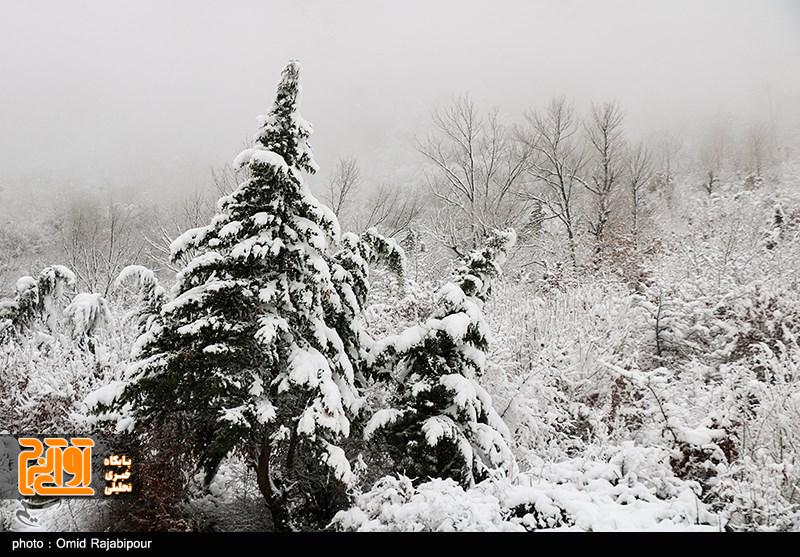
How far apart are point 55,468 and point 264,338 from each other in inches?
97.3

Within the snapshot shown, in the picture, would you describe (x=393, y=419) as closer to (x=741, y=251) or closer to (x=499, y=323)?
(x=499, y=323)

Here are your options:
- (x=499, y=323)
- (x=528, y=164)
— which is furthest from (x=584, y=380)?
(x=528, y=164)

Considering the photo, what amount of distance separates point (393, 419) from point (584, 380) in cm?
401

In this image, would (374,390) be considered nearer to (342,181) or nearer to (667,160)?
(342,181)

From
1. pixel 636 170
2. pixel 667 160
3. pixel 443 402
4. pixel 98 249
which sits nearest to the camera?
pixel 443 402

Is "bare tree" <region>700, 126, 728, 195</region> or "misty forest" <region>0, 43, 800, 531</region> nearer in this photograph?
"misty forest" <region>0, 43, 800, 531</region>

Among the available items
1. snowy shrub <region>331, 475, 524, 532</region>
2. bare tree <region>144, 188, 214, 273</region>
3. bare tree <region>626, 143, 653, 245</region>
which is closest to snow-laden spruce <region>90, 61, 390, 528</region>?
snowy shrub <region>331, 475, 524, 532</region>

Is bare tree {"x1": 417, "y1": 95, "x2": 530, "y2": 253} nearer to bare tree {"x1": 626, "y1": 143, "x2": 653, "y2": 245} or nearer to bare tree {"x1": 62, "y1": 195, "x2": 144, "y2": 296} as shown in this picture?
bare tree {"x1": 626, "y1": 143, "x2": 653, "y2": 245}

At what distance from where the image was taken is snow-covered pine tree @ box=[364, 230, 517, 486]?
532 cm

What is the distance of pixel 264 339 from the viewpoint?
4633 millimetres

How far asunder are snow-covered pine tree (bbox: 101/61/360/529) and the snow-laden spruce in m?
0.01

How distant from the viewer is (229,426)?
4.53 metres

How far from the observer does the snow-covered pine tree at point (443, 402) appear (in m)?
5.32

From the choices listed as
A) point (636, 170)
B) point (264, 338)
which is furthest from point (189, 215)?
point (636, 170)
